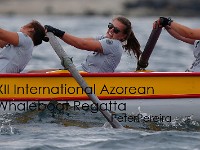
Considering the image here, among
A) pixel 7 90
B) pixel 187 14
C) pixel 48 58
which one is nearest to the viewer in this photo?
pixel 7 90

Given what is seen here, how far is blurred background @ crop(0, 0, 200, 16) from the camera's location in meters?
86.8

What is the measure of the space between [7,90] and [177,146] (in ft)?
8.41

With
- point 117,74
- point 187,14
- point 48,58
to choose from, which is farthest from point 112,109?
point 187,14

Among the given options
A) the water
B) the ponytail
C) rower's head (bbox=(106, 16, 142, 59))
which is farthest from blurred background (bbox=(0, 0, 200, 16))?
the water

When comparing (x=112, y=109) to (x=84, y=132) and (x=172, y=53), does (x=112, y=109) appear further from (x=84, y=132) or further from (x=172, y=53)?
(x=172, y=53)

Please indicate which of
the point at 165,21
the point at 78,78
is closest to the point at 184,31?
the point at 165,21

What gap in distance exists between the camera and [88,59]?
41.0 feet

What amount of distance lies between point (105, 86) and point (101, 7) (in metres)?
78.6

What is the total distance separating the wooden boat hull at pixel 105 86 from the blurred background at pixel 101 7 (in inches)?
2891

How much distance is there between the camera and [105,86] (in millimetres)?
11914

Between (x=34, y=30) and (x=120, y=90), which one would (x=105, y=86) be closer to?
(x=120, y=90)

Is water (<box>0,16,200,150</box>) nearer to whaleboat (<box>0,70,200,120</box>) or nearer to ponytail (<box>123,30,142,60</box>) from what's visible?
whaleboat (<box>0,70,200,120</box>)

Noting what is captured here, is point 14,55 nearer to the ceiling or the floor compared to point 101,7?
nearer to the floor

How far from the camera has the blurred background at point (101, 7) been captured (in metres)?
86.8
